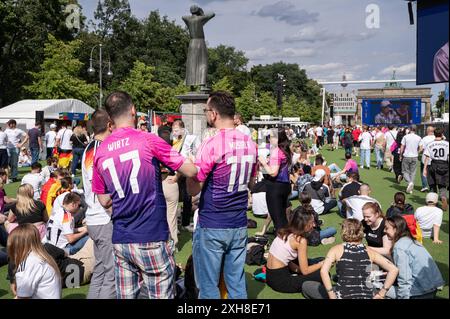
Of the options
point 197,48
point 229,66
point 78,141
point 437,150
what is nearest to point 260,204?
point 437,150

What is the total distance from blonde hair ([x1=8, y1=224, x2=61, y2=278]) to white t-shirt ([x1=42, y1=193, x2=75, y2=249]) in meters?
2.31

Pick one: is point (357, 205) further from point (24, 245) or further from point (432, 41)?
point (24, 245)

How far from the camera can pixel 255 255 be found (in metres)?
7.24

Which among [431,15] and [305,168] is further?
[305,168]

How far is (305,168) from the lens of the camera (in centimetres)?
1318

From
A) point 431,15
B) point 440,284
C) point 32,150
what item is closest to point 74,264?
point 440,284

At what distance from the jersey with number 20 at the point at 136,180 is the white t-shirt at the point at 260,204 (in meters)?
7.25

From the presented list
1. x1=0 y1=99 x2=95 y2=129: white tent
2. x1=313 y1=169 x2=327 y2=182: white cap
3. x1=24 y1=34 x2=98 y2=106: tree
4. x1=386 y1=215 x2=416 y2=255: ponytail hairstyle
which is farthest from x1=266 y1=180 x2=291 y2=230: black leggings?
x1=24 y1=34 x2=98 y2=106: tree

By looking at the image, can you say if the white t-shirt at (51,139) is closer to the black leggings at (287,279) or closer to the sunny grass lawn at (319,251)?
the sunny grass lawn at (319,251)

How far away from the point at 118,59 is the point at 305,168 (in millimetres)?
55848

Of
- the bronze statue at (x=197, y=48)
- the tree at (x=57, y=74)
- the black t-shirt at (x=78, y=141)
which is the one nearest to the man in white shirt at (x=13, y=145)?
the black t-shirt at (x=78, y=141)

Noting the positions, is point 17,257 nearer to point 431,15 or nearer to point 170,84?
point 431,15

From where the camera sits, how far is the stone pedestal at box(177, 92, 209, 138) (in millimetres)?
13824

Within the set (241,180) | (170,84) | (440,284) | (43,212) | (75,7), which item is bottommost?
(440,284)
